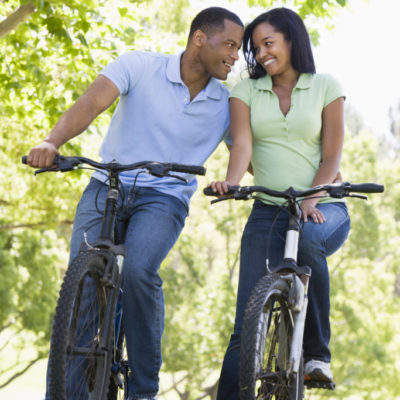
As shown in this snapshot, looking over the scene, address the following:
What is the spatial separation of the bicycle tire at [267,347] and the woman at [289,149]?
306 mm


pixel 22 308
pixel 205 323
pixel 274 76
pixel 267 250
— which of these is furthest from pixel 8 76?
pixel 205 323

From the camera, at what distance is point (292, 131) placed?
13.6 ft

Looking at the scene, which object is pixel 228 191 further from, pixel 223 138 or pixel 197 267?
pixel 197 267

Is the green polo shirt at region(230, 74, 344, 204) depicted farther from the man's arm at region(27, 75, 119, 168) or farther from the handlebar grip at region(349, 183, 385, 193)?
the man's arm at region(27, 75, 119, 168)

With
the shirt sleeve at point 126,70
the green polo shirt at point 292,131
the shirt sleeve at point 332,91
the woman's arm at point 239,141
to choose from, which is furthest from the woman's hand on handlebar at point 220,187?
the shirt sleeve at point 332,91

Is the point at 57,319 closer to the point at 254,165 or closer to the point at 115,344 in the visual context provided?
the point at 115,344

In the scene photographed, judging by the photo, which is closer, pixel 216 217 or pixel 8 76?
pixel 8 76

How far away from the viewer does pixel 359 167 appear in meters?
25.3

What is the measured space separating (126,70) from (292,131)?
987 mm

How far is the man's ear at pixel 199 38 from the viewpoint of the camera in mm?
4305

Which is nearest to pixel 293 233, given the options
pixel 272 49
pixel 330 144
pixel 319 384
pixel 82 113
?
pixel 330 144

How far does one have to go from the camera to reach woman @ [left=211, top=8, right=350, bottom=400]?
13.1ft

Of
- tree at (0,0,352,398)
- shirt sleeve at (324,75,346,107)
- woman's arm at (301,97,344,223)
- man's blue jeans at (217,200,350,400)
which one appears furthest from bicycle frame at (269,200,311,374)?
tree at (0,0,352,398)

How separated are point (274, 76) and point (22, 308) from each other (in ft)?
53.8
